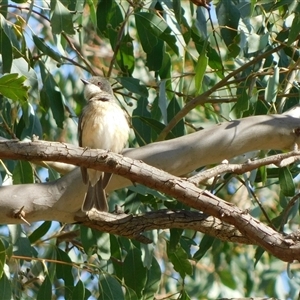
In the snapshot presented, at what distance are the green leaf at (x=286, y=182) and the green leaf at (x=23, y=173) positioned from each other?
3.98 feet

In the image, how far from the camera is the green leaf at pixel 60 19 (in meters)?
4.11

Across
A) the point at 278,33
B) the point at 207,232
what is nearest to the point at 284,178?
the point at 207,232

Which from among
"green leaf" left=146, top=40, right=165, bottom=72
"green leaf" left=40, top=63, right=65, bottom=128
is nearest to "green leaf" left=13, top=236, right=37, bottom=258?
"green leaf" left=40, top=63, right=65, bottom=128

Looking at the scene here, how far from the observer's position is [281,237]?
9.89 feet

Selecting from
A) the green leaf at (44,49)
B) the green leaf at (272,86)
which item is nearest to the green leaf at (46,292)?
the green leaf at (44,49)

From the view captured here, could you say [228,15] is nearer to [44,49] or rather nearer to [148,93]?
[148,93]

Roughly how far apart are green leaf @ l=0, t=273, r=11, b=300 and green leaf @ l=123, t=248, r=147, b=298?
0.71m

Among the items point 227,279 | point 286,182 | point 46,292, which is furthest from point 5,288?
point 227,279

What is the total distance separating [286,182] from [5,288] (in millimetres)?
1432

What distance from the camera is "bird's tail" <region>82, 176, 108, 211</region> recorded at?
3742mm

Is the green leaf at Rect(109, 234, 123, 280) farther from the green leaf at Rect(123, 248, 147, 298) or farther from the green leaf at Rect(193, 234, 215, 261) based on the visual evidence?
the green leaf at Rect(193, 234, 215, 261)

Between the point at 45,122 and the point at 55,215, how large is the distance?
163cm

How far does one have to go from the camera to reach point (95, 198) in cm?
395

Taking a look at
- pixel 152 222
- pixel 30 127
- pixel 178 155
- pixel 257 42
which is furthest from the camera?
pixel 30 127
